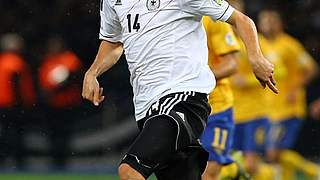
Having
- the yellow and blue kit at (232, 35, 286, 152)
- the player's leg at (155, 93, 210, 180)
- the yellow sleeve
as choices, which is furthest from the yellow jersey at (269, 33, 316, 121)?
the player's leg at (155, 93, 210, 180)

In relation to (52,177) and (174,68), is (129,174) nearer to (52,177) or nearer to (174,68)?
(174,68)

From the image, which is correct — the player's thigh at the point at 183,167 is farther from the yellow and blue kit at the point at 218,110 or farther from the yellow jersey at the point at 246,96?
the yellow jersey at the point at 246,96

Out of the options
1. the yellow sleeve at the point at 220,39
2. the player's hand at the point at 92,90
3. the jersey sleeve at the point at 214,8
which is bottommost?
the yellow sleeve at the point at 220,39

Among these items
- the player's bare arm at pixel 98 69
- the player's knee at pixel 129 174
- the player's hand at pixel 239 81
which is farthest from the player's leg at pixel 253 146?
the player's knee at pixel 129 174

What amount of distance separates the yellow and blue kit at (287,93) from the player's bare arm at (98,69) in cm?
651

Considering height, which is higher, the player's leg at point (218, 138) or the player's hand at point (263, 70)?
the player's hand at point (263, 70)

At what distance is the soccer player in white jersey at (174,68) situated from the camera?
6.55 meters

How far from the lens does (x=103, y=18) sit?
23.8ft


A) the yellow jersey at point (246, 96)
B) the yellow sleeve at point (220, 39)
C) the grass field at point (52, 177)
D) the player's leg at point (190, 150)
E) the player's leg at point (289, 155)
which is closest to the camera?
the player's leg at point (190, 150)

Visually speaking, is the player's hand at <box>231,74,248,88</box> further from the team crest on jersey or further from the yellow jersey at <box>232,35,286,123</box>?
the team crest on jersey

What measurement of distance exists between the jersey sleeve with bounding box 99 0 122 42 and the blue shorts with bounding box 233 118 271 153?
441cm

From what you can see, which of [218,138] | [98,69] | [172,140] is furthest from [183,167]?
[218,138]

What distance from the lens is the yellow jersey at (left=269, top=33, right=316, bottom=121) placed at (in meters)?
13.7

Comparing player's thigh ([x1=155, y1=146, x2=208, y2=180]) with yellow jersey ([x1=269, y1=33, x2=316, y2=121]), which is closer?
player's thigh ([x1=155, y1=146, x2=208, y2=180])
